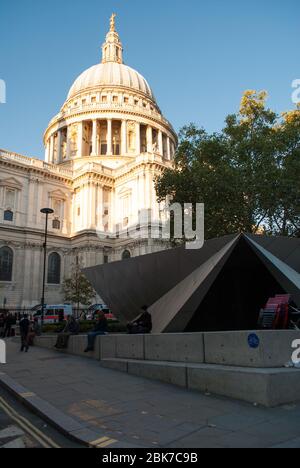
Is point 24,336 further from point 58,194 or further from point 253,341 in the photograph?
point 58,194

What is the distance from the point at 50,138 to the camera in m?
76.9

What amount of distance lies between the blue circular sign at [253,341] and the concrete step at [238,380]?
1.54ft

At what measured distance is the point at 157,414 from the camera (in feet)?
21.1

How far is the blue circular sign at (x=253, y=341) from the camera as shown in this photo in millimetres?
7438

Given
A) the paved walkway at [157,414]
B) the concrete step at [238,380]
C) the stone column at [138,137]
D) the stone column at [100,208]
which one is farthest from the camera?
the stone column at [138,137]

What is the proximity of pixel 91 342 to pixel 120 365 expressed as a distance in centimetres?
264

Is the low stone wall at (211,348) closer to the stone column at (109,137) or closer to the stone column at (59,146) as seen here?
the stone column at (109,137)

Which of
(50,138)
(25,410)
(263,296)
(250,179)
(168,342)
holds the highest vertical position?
(50,138)

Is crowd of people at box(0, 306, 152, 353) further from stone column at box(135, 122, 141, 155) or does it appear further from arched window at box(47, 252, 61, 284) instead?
stone column at box(135, 122, 141, 155)

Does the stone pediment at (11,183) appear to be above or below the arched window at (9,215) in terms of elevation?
above

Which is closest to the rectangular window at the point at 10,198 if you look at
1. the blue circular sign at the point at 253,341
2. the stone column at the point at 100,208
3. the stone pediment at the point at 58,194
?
the stone pediment at the point at 58,194

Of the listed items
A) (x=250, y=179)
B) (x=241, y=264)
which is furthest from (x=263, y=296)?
(x=250, y=179)

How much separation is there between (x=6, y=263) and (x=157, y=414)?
4736cm
